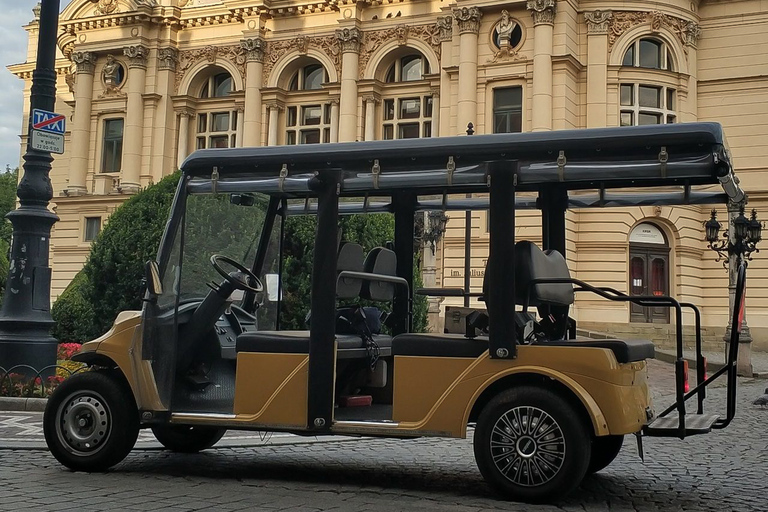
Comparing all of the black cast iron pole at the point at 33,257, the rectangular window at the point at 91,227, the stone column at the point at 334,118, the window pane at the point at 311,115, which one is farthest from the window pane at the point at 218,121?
the black cast iron pole at the point at 33,257

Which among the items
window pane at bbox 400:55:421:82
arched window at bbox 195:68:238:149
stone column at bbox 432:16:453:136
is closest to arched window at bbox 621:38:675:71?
stone column at bbox 432:16:453:136

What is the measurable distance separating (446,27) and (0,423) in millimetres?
32571

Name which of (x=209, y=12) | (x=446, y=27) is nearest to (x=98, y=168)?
(x=209, y=12)

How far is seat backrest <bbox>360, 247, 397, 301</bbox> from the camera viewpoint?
7761 mm

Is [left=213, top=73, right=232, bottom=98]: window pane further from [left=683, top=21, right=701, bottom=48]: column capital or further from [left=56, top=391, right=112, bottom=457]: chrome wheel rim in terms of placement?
[left=56, top=391, right=112, bottom=457]: chrome wheel rim

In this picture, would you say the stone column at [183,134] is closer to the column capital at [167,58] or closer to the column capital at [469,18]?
the column capital at [167,58]

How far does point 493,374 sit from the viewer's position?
6691 mm

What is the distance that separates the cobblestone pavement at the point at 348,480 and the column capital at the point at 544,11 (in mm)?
29234

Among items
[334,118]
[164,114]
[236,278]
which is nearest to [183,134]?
[164,114]

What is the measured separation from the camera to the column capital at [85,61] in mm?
47656

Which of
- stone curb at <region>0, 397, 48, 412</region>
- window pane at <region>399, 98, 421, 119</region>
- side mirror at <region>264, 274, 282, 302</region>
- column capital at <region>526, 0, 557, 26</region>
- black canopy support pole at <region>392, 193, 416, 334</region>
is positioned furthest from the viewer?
window pane at <region>399, 98, 421, 119</region>

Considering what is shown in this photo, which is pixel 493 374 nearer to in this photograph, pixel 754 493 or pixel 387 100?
pixel 754 493

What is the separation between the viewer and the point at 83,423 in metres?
7.62

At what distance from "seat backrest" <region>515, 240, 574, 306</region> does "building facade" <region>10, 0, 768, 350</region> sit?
27.9m
